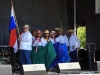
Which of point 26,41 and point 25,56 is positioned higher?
point 26,41

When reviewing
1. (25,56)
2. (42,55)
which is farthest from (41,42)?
(25,56)

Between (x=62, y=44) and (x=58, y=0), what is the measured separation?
4267 millimetres

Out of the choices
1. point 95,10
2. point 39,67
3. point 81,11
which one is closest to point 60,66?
point 39,67

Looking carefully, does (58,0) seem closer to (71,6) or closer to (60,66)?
(71,6)

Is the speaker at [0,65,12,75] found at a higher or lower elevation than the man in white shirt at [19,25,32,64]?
lower

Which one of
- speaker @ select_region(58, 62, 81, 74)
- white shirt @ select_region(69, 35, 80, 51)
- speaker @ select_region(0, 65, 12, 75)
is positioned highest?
white shirt @ select_region(69, 35, 80, 51)

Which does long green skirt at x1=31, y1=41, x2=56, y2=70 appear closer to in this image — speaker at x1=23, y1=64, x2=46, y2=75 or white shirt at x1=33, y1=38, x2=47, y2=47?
white shirt at x1=33, y1=38, x2=47, y2=47

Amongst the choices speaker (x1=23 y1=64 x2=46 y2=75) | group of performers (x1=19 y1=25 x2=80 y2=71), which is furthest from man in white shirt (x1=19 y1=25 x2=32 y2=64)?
speaker (x1=23 y1=64 x2=46 y2=75)

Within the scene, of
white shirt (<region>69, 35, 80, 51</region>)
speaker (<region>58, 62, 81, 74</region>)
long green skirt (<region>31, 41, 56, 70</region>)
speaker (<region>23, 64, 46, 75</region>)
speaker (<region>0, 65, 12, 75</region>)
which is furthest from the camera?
white shirt (<region>69, 35, 80, 51</region>)

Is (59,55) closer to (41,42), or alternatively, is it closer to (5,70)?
(41,42)

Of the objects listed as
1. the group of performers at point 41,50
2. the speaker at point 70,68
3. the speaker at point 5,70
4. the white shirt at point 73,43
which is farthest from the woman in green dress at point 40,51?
the speaker at point 5,70

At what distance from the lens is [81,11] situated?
11.4 meters

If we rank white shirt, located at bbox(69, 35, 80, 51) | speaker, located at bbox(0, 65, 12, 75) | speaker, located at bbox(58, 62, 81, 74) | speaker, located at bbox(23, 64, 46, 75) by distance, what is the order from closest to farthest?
speaker, located at bbox(0, 65, 12, 75) < speaker, located at bbox(23, 64, 46, 75) < speaker, located at bbox(58, 62, 81, 74) < white shirt, located at bbox(69, 35, 80, 51)

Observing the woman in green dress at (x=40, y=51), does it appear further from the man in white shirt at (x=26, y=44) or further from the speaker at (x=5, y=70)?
the speaker at (x=5, y=70)
